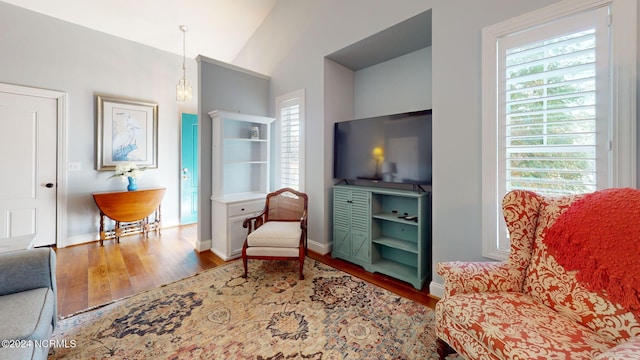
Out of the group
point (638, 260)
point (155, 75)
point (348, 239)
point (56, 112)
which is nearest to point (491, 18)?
point (638, 260)

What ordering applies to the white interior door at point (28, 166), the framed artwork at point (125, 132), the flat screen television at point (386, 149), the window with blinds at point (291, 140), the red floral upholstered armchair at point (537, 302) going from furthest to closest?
Answer: the framed artwork at point (125, 132)
the window with blinds at point (291, 140)
the white interior door at point (28, 166)
the flat screen television at point (386, 149)
the red floral upholstered armchair at point (537, 302)

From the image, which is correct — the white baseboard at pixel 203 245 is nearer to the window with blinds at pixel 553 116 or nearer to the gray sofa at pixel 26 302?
the gray sofa at pixel 26 302

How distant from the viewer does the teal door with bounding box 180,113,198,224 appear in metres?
4.39

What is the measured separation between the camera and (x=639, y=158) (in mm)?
1340

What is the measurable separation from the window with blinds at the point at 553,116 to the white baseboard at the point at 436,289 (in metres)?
0.98

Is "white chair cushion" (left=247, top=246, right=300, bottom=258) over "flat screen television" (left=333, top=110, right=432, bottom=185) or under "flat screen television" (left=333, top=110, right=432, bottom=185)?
under

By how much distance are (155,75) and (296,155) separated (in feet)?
9.27

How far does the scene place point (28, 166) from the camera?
123 inches

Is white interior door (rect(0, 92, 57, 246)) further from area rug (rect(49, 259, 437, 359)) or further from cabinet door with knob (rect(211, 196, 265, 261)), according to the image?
area rug (rect(49, 259, 437, 359))

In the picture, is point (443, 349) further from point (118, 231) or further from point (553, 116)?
point (118, 231)

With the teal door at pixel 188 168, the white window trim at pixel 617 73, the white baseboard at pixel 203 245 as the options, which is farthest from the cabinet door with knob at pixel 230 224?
the white window trim at pixel 617 73

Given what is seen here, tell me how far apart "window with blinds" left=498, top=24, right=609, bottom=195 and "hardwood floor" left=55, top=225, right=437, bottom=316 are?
1.27 metres

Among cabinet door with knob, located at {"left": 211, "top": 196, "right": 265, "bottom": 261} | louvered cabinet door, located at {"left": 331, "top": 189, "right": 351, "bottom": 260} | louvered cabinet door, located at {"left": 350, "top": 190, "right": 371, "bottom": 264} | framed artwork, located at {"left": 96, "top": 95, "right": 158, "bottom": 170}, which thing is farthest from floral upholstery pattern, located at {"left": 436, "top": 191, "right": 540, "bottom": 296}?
framed artwork, located at {"left": 96, "top": 95, "right": 158, "bottom": 170}

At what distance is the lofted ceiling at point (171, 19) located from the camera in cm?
317
